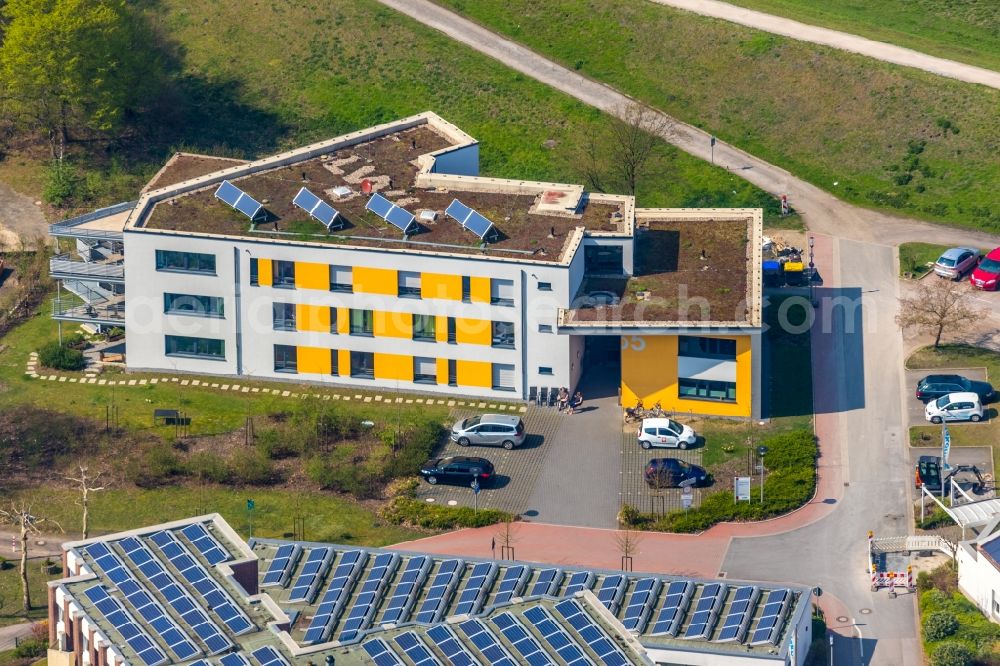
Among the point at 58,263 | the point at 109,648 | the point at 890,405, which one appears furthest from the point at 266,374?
the point at 109,648

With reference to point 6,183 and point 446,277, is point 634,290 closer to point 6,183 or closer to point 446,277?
point 446,277

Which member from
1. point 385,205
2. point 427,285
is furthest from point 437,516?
point 385,205

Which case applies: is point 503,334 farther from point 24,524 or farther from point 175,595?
point 175,595

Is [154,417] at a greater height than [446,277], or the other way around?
[446,277]

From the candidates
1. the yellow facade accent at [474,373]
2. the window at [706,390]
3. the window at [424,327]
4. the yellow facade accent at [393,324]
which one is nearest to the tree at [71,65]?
the yellow facade accent at [393,324]

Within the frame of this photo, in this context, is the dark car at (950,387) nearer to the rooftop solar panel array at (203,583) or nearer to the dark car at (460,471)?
the dark car at (460,471)
